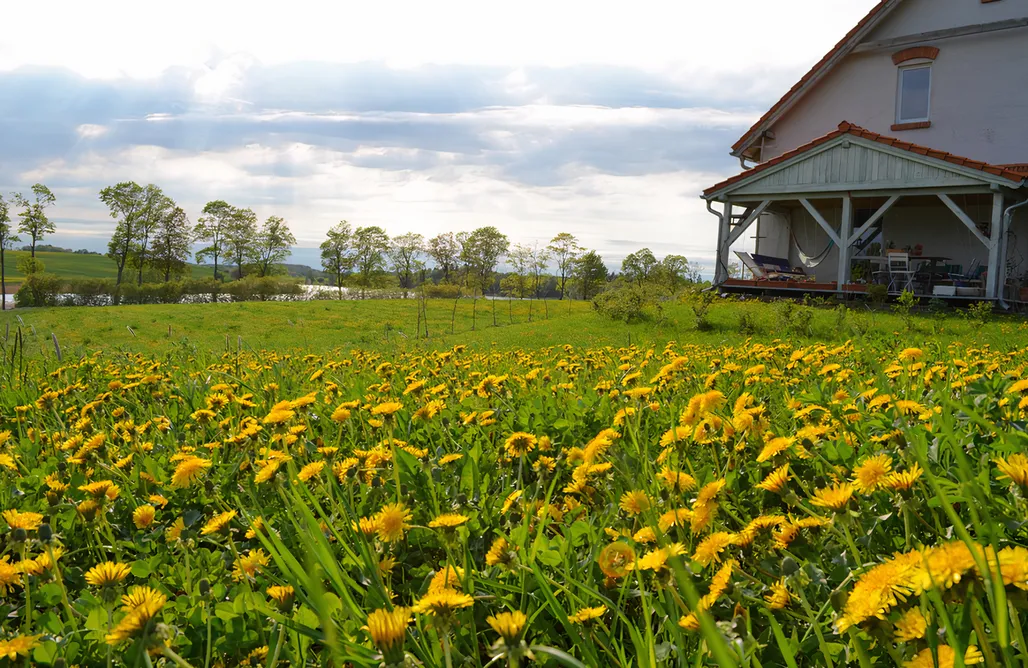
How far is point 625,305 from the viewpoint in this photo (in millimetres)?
12445

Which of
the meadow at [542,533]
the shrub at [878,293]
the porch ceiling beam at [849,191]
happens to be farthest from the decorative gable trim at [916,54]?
the meadow at [542,533]

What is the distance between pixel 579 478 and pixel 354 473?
1.69 feet

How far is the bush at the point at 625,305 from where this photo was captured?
12.4 meters

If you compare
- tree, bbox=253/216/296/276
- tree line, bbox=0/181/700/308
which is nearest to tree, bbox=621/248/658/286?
tree line, bbox=0/181/700/308

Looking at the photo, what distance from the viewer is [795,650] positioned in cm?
93

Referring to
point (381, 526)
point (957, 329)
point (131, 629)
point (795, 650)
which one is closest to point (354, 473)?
point (381, 526)

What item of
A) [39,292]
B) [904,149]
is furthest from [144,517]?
[39,292]

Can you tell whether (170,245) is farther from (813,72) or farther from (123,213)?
(813,72)

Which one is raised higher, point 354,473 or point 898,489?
point 898,489

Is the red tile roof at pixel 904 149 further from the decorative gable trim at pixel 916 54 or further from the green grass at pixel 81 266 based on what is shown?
the green grass at pixel 81 266

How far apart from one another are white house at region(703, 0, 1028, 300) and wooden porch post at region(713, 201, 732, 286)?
25mm

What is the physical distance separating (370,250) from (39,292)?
121 feet

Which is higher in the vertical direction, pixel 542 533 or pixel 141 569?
pixel 542 533

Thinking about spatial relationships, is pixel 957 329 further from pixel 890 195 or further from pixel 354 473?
pixel 354 473
